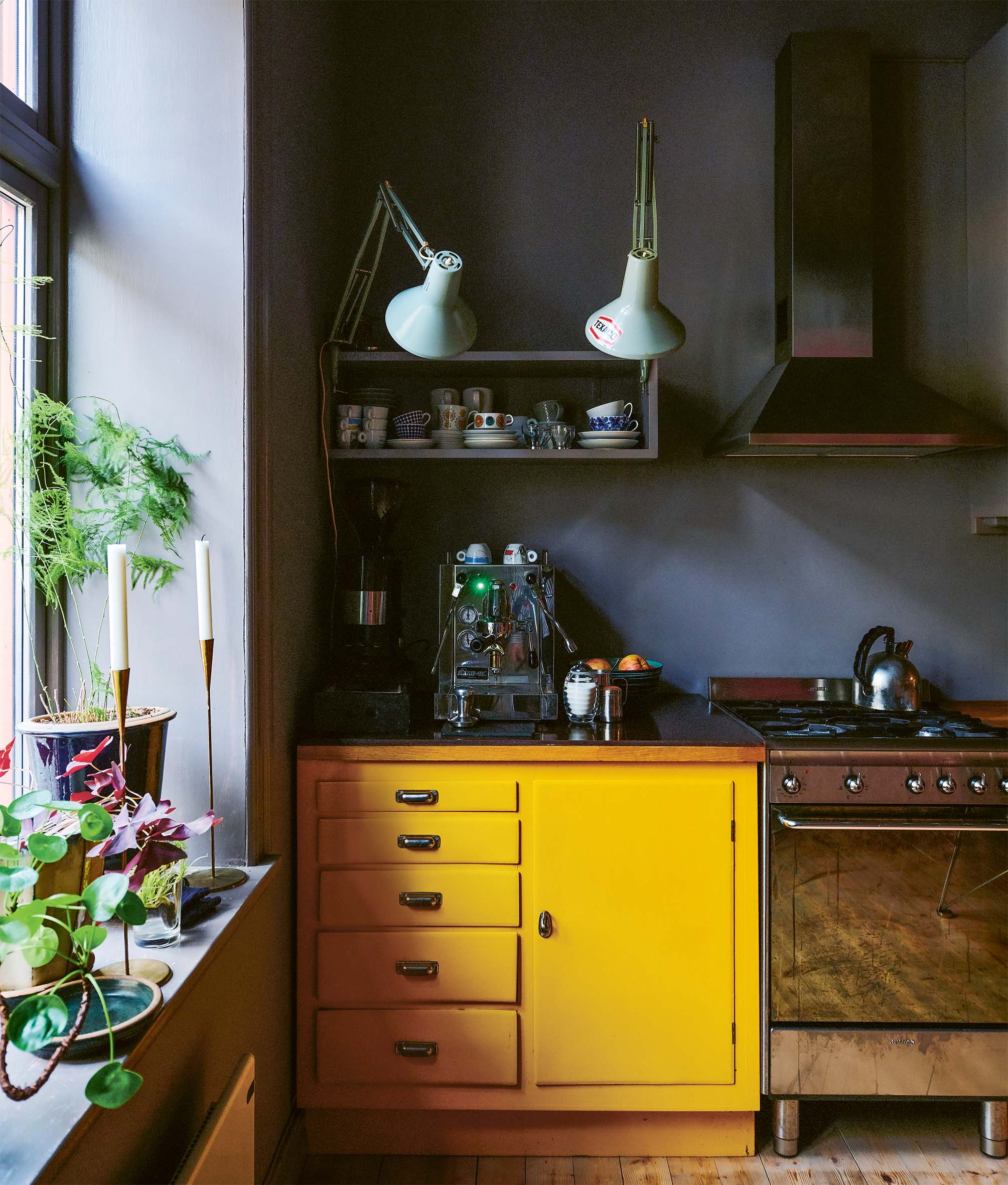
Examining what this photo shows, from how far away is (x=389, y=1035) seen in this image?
6.25 ft

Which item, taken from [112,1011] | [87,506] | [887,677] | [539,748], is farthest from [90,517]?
[887,677]

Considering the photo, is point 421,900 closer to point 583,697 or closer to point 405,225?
point 583,697

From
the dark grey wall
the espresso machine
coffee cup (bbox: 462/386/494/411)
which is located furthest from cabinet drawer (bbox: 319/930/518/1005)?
coffee cup (bbox: 462/386/494/411)

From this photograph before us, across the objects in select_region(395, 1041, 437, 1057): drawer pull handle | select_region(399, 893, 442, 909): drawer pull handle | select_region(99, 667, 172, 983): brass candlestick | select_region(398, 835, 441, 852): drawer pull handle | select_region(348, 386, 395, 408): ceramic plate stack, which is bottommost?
select_region(395, 1041, 437, 1057): drawer pull handle

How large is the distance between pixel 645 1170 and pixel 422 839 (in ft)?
2.93

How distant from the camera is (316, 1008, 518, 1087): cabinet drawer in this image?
1901 mm

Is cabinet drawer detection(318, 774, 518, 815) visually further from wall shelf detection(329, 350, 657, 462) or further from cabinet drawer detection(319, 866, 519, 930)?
wall shelf detection(329, 350, 657, 462)

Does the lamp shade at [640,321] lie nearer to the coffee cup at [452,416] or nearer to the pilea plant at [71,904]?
the coffee cup at [452,416]

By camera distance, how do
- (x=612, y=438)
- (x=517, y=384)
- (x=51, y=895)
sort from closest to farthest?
(x=51, y=895) → (x=612, y=438) → (x=517, y=384)

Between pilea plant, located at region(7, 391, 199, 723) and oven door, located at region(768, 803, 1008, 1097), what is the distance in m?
1.40

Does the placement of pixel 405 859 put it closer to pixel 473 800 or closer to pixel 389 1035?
pixel 473 800

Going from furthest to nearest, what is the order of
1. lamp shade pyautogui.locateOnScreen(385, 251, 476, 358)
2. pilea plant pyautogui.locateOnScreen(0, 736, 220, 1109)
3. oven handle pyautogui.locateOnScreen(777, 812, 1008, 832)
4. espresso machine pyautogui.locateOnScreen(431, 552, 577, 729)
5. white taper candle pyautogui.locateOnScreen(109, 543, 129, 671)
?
espresso machine pyautogui.locateOnScreen(431, 552, 577, 729), oven handle pyautogui.locateOnScreen(777, 812, 1008, 832), lamp shade pyautogui.locateOnScreen(385, 251, 476, 358), white taper candle pyautogui.locateOnScreen(109, 543, 129, 671), pilea plant pyautogui.locateOnScreen(0, 736, 220, 1109)

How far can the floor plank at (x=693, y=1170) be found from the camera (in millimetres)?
1875

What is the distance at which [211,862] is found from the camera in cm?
163
